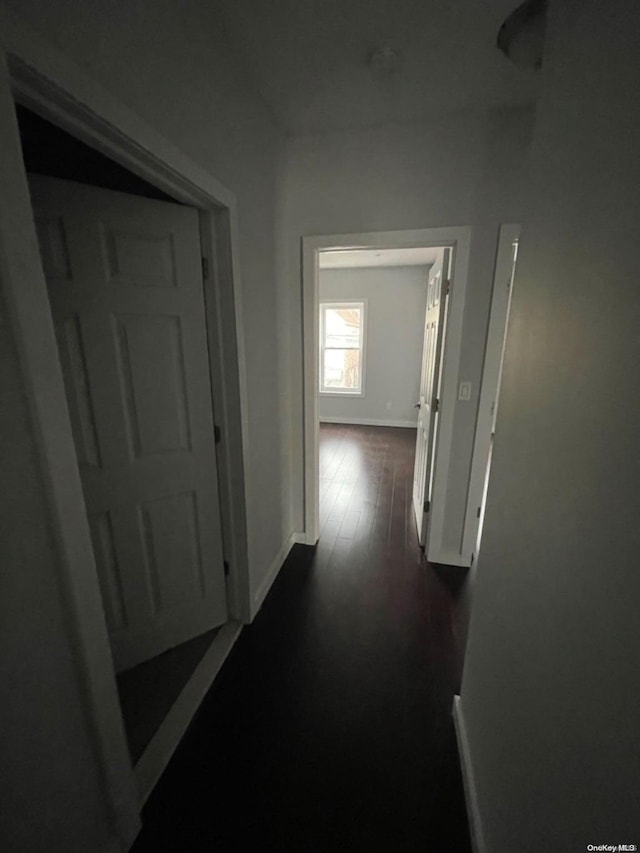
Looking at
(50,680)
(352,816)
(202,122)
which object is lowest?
(352,816)

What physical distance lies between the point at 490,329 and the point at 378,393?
389 centimetres

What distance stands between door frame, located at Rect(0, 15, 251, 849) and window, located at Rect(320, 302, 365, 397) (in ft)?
15.3

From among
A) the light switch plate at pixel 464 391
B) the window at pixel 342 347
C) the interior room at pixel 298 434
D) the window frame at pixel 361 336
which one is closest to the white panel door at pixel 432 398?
the interior room at pixel 298 434

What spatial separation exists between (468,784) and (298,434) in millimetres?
1865

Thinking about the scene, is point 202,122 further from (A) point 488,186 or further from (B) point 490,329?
(B) point 490,329

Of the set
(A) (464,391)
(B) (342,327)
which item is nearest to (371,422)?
(B) (342,327)

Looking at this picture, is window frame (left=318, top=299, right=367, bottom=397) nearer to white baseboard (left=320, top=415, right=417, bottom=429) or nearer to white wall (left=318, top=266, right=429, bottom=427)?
white wall (left=318, top=266, right=429, bottom=427)

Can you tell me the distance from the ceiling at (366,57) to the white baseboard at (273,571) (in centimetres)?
259

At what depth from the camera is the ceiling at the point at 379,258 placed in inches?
178

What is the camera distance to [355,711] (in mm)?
1486

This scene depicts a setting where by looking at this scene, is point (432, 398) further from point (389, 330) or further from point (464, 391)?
point (389, 330)

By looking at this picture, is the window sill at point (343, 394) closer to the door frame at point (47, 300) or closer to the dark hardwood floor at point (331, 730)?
the dark hardwood floor at point (331, 730)

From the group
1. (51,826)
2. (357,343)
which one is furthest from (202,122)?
(357,343)

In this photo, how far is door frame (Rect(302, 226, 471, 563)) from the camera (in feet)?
6.50
